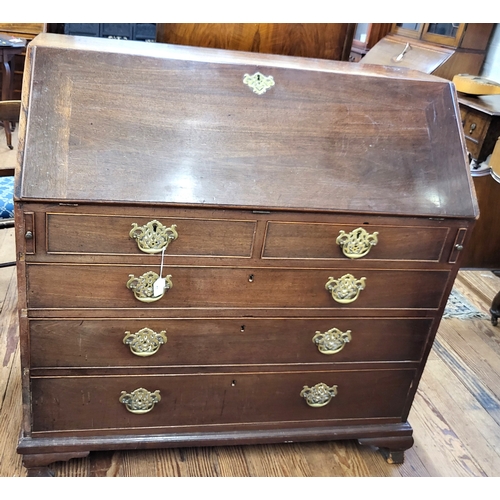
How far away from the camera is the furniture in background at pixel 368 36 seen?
4047 millimetres

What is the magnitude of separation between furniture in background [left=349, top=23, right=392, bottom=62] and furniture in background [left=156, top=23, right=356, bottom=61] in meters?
2.29

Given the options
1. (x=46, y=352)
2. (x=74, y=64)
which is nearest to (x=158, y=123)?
(x=74, y=64)

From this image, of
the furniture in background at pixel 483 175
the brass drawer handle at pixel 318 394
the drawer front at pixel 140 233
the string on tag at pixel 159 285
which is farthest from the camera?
the furniture in background at pixel 483 175

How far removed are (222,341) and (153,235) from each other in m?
0.40

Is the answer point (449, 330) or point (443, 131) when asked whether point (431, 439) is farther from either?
point (443, 131)

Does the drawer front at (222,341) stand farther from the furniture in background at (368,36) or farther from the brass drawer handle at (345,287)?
the furniture in background at (368,36)

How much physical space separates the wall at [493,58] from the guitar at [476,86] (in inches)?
15.7

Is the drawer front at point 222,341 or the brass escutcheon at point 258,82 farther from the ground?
the brass escutcheon at point 258,82

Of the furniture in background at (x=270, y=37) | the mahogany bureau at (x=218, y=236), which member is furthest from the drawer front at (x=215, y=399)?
the furniture in background at (x=270, y=37)

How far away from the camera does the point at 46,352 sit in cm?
138

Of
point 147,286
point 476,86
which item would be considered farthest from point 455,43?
point 147,286

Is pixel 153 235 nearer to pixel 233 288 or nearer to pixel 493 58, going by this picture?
pixel 233 288

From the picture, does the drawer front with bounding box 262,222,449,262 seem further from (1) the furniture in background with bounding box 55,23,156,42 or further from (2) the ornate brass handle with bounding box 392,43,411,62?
(1) the furniture in background with bounding box 55,23,156,42

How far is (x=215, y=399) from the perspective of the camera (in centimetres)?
158
